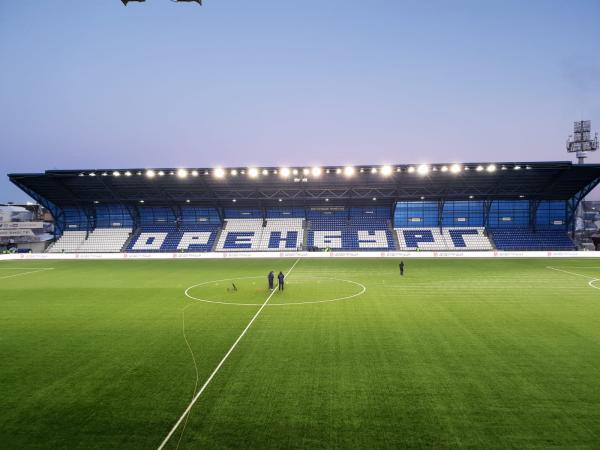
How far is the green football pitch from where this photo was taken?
8523 mm

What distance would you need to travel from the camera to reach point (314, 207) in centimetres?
6719

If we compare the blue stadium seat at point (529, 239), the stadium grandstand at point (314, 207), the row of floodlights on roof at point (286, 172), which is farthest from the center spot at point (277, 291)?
the blue stadium seat at point (529, 239)

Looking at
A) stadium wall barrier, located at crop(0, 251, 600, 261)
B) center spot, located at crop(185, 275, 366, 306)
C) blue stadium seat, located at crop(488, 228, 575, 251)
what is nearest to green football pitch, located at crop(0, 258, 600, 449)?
center spot, located at crop(185, 275, 366, 306)

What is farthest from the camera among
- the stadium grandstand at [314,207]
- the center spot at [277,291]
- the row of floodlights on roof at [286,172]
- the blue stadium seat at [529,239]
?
the blue stadium seat at [529,239]

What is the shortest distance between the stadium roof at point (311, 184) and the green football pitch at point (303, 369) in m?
31.6

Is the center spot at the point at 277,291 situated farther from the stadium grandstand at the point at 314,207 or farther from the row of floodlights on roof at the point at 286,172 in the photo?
the stadium grandstand at the point at 314,207

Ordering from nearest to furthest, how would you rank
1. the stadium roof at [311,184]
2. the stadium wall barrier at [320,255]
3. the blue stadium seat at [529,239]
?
the stadium wall barrier at [320,255]
the stadium roof at [311,184]
the blue stadium seat at [529,239]

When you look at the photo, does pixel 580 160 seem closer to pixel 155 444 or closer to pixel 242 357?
pixel 242 357

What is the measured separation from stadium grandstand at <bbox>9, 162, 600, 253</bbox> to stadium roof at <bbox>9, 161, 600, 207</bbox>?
0.17 m

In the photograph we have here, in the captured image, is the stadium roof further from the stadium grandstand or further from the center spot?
the center spot

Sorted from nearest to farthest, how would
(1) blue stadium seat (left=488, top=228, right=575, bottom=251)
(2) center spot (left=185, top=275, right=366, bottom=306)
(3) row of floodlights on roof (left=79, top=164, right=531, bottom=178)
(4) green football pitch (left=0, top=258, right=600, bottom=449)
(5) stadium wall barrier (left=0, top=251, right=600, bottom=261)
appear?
(4) green football pitch (left=0, top=258, right=600, bottom=449) → (2) center spot (left=185, top=275, right=366, bottom=306) → (5) stadium wall barrier (left=0, top=251, right=600, bottom=261) → (3) row of floodlights on roof (left=79, top=164, right=531, bottom=178) → (1) blue stadium seat (left=488, top=228, right=575, bottom=251)

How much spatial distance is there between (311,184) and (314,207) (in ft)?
30.4

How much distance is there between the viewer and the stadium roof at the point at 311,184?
5362cm

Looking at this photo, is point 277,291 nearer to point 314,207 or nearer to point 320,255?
point 320,255
